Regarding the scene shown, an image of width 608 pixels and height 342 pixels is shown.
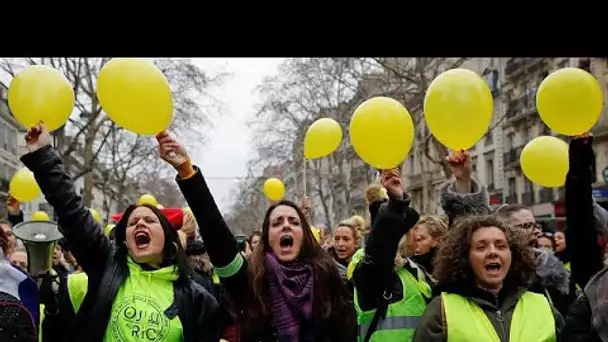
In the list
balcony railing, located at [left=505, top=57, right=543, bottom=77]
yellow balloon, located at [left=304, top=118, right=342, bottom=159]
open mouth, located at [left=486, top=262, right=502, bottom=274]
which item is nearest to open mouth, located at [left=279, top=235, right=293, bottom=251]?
open mouth, located at [left=486, top=262, right=502, bottom=274]

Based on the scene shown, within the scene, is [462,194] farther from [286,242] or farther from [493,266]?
[286,242]

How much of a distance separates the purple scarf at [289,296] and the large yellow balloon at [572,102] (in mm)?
1618

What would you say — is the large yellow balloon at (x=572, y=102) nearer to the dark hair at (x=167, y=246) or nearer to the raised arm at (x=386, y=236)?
the raised arm at (x=386, y=236)

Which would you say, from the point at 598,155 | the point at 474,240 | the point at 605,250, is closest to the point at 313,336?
the point at 474,240

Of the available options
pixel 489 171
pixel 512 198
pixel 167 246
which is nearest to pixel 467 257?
pixel 167 246

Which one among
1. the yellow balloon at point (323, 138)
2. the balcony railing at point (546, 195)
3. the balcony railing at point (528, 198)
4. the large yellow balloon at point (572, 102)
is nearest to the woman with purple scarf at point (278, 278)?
the large yellow balloon at point (572, 102)

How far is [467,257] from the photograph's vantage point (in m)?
3.61

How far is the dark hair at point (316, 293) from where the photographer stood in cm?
380

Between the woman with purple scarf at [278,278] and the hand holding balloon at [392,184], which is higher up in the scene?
the hand holding balloon at [392,184]

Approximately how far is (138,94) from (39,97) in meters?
0.56

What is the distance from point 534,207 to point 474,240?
37238 mm

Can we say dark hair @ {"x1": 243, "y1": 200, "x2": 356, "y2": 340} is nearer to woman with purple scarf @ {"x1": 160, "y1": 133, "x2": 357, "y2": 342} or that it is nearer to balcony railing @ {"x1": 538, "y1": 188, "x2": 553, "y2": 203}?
woman with purple scarf @ {"x1": 160, "y1": 133, "x2": 357, "y2": 342}

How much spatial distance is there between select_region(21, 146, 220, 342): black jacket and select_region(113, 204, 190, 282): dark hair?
103 mm

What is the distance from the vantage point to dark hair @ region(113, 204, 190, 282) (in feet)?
12.1
